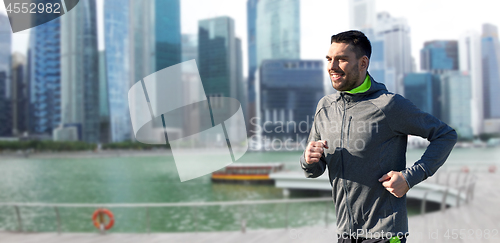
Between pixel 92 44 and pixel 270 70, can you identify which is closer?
pixel 270 70

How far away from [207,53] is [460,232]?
75795 mm

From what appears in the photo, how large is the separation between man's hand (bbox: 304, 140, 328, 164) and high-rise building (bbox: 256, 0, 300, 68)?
115 m

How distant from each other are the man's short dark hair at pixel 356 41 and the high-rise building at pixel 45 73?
95964 millimetres

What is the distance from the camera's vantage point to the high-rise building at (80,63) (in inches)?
3462

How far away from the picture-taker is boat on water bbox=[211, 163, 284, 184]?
2341 centimetres

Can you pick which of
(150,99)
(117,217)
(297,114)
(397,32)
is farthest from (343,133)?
(397,32)

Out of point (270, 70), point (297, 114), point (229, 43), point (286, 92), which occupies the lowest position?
point (297, 114)

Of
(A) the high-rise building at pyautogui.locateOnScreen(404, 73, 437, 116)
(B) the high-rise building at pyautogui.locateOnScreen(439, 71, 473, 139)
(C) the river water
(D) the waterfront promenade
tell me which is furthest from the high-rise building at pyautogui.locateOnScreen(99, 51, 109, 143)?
(D) the waterfront promenade

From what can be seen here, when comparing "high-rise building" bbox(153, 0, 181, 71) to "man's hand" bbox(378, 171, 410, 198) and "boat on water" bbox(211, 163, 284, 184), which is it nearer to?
"boat on water" bbox(211, 163, 284, 184)

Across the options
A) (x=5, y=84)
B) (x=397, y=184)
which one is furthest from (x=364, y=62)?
(x=5, y=84)

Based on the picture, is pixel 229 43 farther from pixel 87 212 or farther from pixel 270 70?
pixel 87 212

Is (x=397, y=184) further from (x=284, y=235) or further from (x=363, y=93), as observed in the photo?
(x=284, y=235)

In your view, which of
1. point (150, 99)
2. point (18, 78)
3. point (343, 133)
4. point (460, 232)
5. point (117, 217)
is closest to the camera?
point (343, 133)

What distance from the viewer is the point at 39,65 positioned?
297ft
